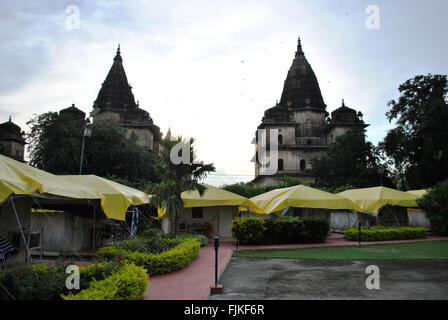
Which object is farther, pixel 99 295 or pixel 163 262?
pixel 163 262

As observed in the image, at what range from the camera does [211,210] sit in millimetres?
21266

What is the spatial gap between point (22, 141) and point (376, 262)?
5816 cm

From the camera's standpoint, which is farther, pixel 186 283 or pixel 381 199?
pixel 381 199

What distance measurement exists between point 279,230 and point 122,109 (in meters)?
38.3

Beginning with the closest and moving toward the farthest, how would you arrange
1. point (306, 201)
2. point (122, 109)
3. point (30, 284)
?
point (30, 284) → point (306, 201) → point (122, 109)

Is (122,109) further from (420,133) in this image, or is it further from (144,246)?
(144,246)

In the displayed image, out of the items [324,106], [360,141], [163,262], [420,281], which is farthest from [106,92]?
[420,281]

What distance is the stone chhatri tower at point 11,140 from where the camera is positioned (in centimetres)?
5356

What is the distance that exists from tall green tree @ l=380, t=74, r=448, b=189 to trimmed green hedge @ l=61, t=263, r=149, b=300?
30.0m

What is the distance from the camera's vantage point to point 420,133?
106 feet

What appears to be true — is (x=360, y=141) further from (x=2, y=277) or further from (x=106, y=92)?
(x=2, y=277)

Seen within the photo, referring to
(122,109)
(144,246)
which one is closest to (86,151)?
(122,109)

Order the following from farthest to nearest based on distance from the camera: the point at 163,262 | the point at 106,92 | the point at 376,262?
1. the point at 106,92
2. the point at 376,262
3. the point at 163,262

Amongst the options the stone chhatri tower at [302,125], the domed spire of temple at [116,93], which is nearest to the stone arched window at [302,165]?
the stone chhatri tower at [302,125]
